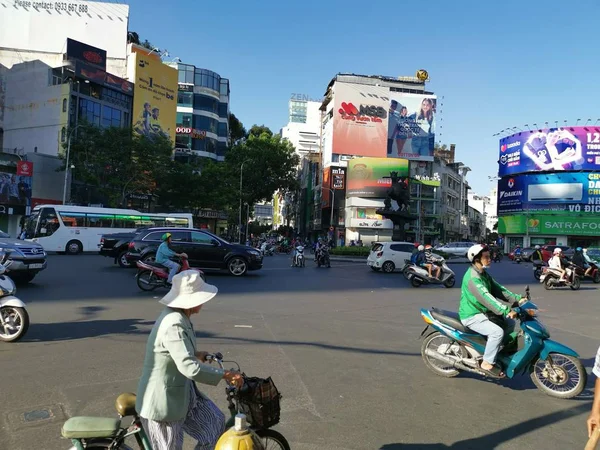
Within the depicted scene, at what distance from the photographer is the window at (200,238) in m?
17.5

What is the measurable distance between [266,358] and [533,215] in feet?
218

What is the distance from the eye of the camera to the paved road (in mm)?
4168

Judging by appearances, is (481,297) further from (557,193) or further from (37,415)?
(557,193)

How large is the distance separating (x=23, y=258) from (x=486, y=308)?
1169 cm

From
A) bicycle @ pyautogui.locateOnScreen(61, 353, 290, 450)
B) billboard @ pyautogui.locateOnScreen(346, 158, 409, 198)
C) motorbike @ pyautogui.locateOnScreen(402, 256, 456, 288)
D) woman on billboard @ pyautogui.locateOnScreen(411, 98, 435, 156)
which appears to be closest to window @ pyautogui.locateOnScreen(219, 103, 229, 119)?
billboard @ pyautogui.locateOnScreen(346, 158, 409, 198)

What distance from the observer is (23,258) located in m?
12.5

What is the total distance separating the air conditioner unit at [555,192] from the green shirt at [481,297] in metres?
66.7

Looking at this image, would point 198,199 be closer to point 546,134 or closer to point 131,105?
point 131,105

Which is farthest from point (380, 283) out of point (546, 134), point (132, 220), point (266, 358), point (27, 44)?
point (546, 134)

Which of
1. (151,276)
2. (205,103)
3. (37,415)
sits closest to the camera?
(37,415)

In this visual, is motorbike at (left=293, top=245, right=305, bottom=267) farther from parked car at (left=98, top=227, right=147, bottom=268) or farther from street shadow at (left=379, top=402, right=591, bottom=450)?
street shadow at (left=379, top=402, right=591, bottom=450)

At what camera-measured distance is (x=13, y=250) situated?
1244 centimetres

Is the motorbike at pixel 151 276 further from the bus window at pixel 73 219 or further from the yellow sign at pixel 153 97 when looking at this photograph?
the yellow sign at pixel 153 97

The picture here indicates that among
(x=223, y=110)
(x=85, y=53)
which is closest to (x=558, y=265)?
(x=85, y=53)
